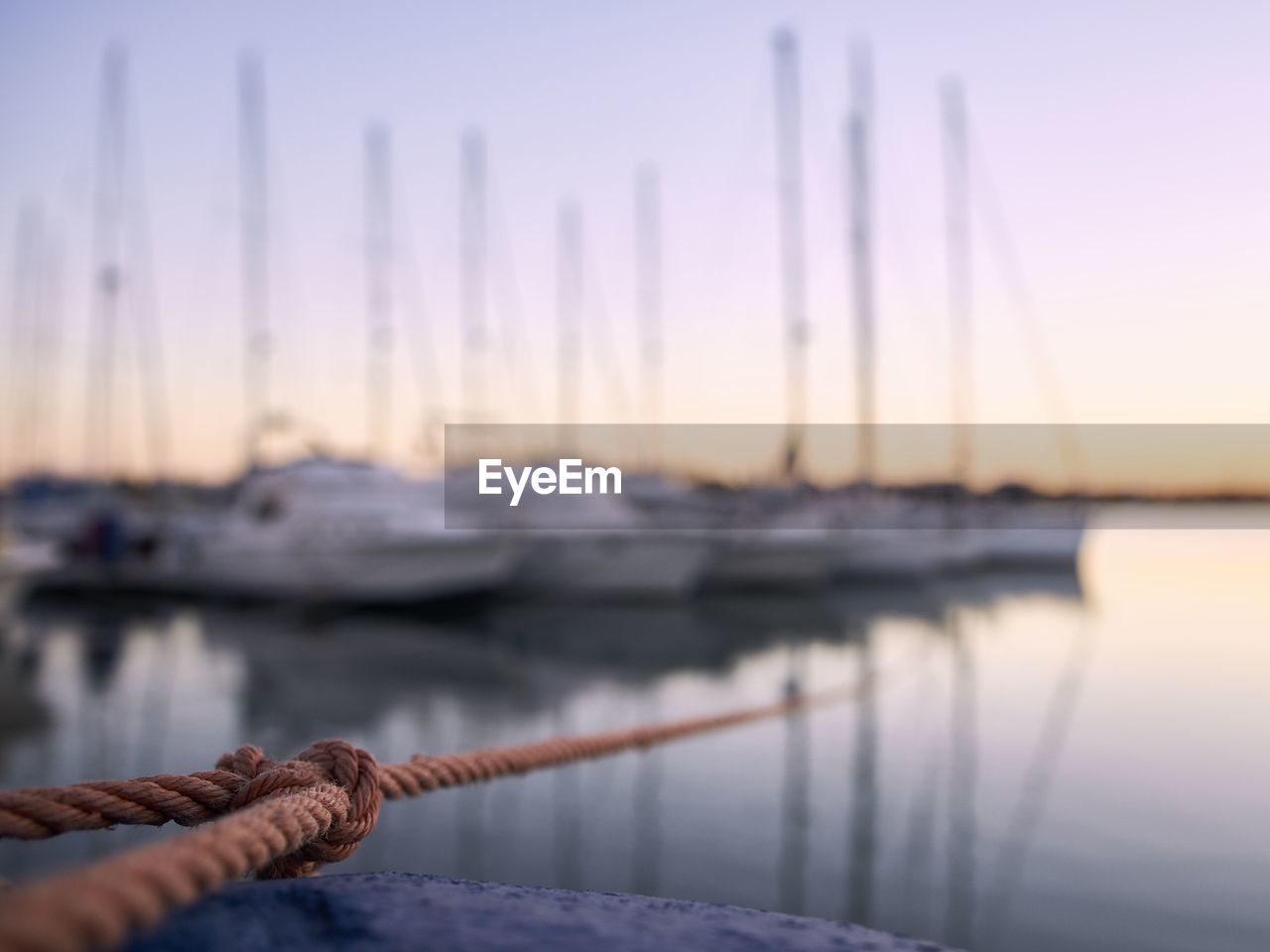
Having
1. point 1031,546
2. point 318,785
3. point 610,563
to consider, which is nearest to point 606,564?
point 610,563

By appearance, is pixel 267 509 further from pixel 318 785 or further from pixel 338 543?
pixel 318 785

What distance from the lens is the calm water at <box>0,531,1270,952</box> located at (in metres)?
5.25

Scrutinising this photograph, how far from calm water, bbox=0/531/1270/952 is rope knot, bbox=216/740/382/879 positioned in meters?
3.65

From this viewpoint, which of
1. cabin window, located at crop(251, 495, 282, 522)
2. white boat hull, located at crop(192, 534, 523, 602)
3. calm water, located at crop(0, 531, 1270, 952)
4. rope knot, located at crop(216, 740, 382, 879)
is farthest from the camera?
cabin window, located at crop(251, 495, 282, 522)

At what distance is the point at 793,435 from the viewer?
25766 mm

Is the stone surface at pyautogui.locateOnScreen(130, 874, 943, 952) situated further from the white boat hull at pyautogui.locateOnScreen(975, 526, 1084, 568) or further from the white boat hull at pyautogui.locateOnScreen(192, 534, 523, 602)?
the white boat hull at pyautogui.locateOnScreen(975, 526, 1084, 568)

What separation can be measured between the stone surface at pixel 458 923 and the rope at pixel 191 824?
7cm

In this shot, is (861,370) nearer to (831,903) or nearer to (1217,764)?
(1217,764)

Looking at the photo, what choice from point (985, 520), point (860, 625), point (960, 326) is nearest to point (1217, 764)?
point (860, 625)

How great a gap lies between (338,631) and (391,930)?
15.5m

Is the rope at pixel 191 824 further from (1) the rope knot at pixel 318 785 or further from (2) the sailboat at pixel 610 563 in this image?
(2) the sailboat at pixel 610 563

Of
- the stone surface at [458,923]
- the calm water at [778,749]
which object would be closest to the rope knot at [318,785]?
the stone surface at [458,923]

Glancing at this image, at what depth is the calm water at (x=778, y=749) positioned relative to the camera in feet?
17.2

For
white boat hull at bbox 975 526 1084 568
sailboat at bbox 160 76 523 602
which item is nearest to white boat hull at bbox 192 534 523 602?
sailboat at bbox 160 76 523 602
